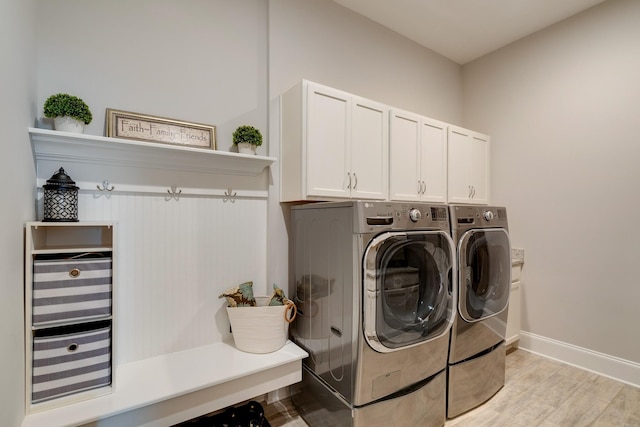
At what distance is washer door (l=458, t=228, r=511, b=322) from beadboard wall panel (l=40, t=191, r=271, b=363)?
1.27m

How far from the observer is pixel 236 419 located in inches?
65.7

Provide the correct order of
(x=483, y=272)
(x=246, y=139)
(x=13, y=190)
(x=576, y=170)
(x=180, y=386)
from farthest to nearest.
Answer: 1. (x=576, y=170)
2. (x=483, y=272)
3. (x=246, y=139)
4. (x=180, y=386)
5. (x=13, y=190)

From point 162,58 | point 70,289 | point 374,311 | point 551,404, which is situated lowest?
point 551,404

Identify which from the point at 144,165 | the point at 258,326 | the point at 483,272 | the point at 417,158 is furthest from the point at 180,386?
the point at 417,158

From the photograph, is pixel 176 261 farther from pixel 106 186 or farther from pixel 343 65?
pixel 343 65

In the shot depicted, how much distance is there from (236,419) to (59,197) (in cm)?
142

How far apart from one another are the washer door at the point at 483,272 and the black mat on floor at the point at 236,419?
52.2 inches

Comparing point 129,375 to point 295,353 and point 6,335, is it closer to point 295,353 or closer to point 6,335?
point 6,335

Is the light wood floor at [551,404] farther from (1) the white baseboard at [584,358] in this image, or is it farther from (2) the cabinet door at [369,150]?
(2) the cabinet door at [369,150]

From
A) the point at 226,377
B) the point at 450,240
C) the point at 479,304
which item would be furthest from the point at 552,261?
the point at 226,377

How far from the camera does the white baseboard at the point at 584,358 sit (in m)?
2.26

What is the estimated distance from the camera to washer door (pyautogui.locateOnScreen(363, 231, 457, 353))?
148 cm

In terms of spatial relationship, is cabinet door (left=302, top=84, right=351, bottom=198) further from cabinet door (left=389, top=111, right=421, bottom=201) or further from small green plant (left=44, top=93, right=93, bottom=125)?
small green plant (left=44, top=93, right=93, bottom=125)

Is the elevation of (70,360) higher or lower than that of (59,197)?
lower
